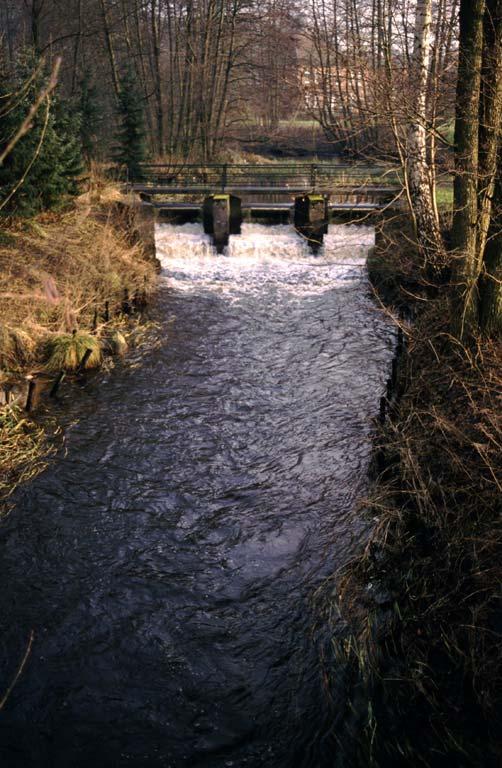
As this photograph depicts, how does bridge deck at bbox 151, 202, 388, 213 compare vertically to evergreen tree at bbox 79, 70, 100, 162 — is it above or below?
below

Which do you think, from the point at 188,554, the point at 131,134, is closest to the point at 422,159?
the point at 188,554

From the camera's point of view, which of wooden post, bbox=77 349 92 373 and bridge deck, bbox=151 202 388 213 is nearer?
wooden post, bbox=77 349 92 373

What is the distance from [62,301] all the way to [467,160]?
6.43 meters

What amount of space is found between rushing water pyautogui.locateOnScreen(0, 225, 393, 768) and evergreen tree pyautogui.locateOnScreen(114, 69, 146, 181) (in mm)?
14149

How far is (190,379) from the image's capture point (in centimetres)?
1038

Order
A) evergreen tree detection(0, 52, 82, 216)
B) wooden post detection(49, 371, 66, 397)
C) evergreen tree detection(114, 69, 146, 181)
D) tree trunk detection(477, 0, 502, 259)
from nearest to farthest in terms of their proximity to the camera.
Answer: tree trunk detection(477, 0, 502, 259), wooden post detection(49, 371, 66, 397), evergreen tree detection(0, 52, 82, 216), evergreen tree detection(114, 69, 146, 181)

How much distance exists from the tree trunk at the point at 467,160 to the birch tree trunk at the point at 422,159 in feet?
1.61

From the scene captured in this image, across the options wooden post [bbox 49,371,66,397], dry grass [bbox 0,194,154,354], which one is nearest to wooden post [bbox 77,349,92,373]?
dry grass [bbox 0,194,154,354]

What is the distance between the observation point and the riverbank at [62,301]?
27.9 feet

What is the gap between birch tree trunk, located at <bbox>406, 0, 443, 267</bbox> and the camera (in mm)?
8434

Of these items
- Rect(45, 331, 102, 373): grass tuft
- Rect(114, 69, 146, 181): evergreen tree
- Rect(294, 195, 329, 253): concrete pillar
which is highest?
Rect(114, 69, 146, 181): evergreen tree

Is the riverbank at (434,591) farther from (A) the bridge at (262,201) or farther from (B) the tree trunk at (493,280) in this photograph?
(A) the bridge at (262,201)

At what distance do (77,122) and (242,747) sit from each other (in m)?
14.4

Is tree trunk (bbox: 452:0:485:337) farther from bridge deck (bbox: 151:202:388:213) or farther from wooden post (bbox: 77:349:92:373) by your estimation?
bridge deck (bbox: 151:202:388:213)
